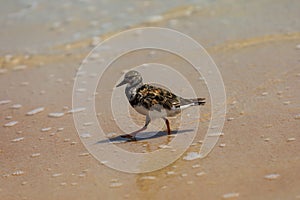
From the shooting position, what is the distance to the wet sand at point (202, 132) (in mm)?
4465

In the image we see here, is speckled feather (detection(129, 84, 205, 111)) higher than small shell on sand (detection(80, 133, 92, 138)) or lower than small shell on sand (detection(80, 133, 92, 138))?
higher

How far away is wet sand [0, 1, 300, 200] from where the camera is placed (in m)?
4.46

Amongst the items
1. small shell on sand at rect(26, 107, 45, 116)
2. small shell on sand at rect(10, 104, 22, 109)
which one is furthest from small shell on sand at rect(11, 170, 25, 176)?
small shell on sand at rect(10, 104, 22, 109)

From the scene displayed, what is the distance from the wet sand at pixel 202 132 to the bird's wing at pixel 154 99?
33 centimetres

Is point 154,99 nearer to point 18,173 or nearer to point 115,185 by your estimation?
point 115,185

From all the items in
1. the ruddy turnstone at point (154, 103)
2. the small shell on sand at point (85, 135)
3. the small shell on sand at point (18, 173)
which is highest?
the ruddy turnstone at point (154, 103)

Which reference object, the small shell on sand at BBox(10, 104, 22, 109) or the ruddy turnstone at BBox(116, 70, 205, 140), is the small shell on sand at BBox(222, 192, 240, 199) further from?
the small shell on sand at BBox(10, 104, 22, 109)

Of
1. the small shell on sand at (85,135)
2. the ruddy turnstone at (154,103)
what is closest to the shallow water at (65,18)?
the small shell on sand at (85,135)

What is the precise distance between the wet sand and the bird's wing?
33cm

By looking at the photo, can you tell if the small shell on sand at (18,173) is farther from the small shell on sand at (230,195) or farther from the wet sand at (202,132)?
the small shell on sand at (230,195)

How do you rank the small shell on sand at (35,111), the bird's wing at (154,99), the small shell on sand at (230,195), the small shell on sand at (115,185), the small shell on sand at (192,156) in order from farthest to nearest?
1. the small shell on sand at (35,111)
2. the bird's wing at (154,99)
3. the small shell on sand at (192,156)
4. the small shell on sand at (115,185)
5. the small shell on sand at (230,195)

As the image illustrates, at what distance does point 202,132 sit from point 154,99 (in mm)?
562

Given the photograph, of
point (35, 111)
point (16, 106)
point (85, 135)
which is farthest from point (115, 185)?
point (16, 106)

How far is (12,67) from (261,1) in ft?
Answer: 13.8
